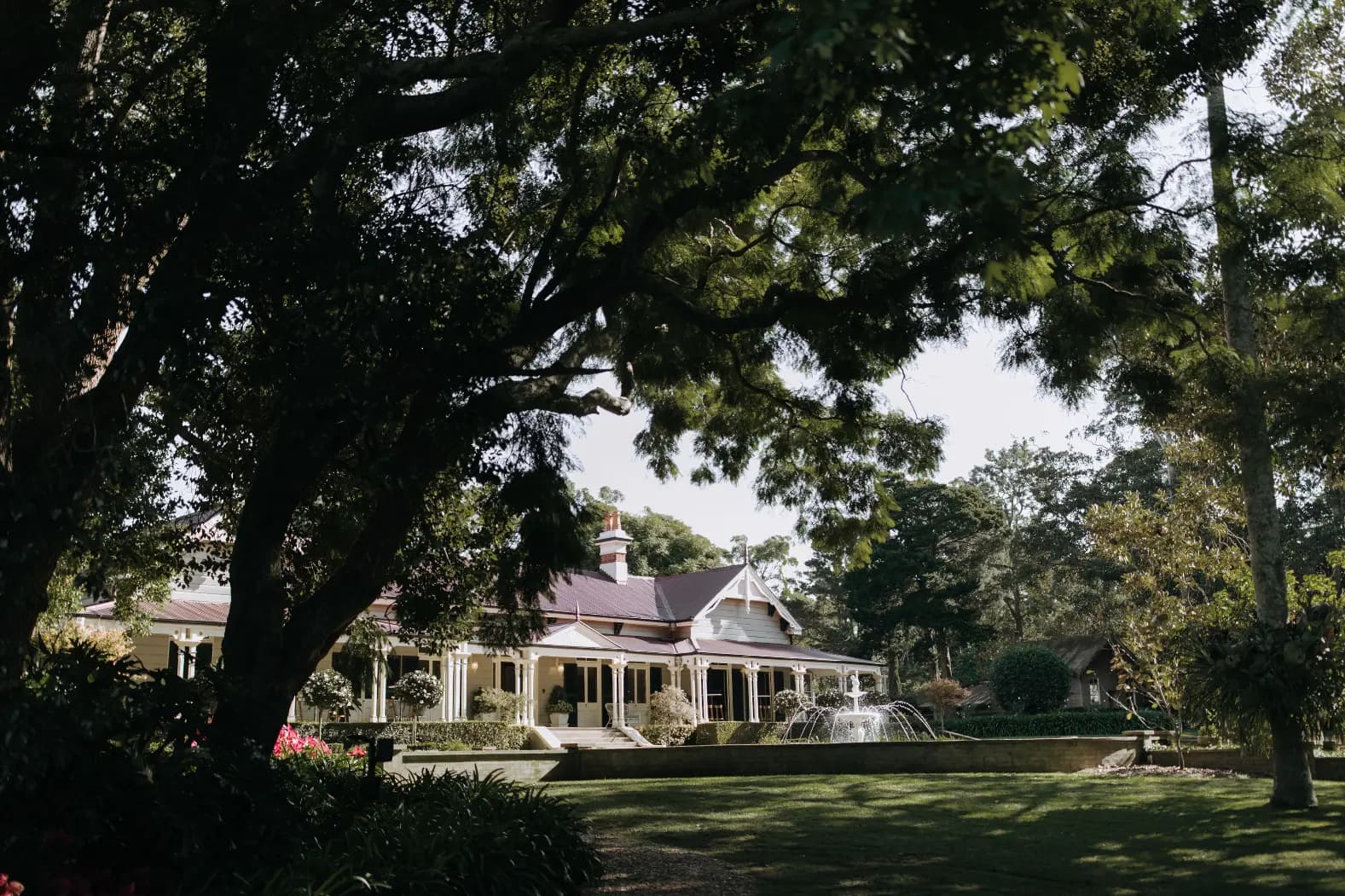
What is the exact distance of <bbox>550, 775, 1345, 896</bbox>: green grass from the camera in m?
8.20

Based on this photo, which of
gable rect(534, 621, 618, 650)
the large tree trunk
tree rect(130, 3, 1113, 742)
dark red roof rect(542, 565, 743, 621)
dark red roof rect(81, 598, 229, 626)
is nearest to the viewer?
tree rect(130, 3, 1113, 742)

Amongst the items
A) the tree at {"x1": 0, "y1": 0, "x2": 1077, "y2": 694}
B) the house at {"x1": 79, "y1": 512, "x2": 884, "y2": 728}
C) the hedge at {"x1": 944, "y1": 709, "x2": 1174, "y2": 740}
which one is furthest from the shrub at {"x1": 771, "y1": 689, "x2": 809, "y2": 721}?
the tree at {"x1": 0, "y1": 0, "x2": 1077, "y2": 694}

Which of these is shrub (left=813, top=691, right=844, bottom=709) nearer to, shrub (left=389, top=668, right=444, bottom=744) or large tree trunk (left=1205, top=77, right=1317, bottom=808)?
shrub (left=389, top=668, right=444, bottom=744)

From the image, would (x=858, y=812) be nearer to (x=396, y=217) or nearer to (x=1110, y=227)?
(x=1110, y=227)

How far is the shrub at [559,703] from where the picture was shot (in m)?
33.0

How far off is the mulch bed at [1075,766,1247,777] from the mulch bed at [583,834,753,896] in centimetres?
904

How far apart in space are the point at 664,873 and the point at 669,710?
22031mm

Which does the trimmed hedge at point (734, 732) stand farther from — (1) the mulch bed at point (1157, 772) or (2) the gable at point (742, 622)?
(1) the mulch bed at point (1157, 772)

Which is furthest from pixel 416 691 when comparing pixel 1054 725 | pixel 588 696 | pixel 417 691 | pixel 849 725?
pixel 1054 725

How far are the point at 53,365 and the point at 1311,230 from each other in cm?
1089

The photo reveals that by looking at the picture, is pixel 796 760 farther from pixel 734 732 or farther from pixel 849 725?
pixel 734 732

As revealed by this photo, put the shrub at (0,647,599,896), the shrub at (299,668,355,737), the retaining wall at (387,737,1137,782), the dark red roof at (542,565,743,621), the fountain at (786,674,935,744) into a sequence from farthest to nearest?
the dark red roof at (542,565,743,621)
the fountain at (786,674,935,744)
the shrub at (299,668,355,737)
the retaining wall at (387,737,1137,782)
the shrub at (0,647,599,896)

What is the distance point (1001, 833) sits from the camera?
1070 cm

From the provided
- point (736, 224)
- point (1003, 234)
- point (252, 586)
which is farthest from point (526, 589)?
point (1003, 234)
